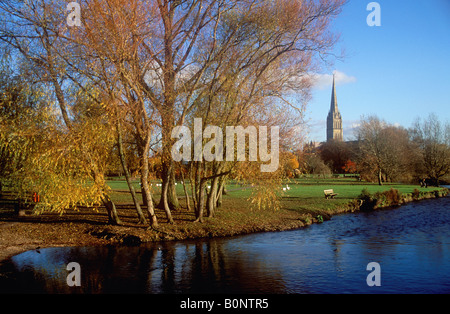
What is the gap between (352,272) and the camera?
1485 centimetres

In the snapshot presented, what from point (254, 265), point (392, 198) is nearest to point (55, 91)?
point (254, 265)

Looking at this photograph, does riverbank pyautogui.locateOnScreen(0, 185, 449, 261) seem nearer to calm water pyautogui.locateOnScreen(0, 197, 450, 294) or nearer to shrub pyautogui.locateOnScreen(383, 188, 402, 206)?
calm water pyautogui.locateOnScreen(0, 197, 450, 294)

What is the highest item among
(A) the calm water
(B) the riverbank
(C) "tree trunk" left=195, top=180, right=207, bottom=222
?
(C) "tree trunk" left=195, top=180, right=207, bottom=222

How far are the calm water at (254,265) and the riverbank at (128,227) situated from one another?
1.06 metres

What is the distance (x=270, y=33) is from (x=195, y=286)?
14.4m

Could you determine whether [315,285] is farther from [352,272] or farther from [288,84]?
[288,84]

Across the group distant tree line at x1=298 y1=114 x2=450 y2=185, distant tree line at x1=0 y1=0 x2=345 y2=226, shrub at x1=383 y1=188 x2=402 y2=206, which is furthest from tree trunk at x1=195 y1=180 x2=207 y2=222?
distant tree line at x1=298 y1=114 x2=450 y2=185

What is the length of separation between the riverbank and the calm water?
106 cm

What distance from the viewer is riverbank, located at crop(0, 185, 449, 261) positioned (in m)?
19.7

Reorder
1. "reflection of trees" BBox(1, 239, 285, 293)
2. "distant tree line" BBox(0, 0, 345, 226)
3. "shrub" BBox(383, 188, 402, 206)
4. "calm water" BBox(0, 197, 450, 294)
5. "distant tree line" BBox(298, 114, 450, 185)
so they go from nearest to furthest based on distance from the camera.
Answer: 1. "reflection of trees" BBox(1, 239, 285, 293)
2. "calm water" BBox(0, 197, 450, 294)
3. "distant tree line" BBox(0, 0, 345, 226)
4. "shrub" BBox(383, 188, 402, 206)
5. "distant tree line" BBox(298, 114, 450, 185)

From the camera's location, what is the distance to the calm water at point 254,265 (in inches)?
513

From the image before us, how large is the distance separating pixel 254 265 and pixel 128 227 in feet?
28.2

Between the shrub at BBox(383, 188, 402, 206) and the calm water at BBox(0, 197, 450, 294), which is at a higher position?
the shrub at BBox(383, 188, 402, 206)

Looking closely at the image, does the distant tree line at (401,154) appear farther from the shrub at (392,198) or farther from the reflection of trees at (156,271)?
the reflection of trees at (156,271)
